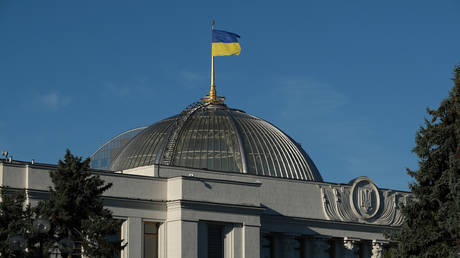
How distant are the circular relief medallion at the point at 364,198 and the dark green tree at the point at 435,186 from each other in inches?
722

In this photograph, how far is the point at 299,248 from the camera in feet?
198

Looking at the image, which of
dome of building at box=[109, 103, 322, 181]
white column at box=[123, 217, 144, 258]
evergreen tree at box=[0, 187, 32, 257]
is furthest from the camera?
dome of building at box=[109, 103, 322, 181]

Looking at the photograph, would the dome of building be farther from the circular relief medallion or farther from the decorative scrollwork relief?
the circular relief medallion

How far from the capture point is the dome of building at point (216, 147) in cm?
6034

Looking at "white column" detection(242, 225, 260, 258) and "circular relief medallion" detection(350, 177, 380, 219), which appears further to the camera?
"circular relief medallion" detection(350, 177, 380, 219)

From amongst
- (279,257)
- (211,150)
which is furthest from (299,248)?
(211,150)

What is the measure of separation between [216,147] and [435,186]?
19.8m

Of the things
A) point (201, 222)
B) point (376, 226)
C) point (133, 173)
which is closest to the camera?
point (201, 222)

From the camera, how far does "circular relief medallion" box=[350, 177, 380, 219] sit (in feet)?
206

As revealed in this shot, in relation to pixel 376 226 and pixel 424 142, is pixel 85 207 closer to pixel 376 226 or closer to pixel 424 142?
pixel 424 142

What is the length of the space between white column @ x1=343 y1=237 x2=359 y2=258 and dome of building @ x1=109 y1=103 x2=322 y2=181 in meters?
4.51

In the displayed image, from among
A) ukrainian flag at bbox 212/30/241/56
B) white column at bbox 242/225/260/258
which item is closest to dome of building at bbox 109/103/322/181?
ukrainian flag at bbox 212/30/241/56

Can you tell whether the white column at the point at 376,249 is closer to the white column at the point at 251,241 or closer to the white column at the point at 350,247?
the white column at the point at 350,247

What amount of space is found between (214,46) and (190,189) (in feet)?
48.5
